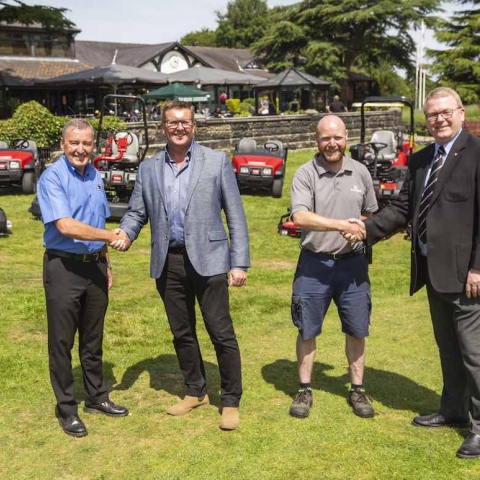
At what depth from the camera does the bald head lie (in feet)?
12.9

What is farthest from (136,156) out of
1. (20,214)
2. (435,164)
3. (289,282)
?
(435,164)

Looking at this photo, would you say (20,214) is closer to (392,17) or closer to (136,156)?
(136,156)

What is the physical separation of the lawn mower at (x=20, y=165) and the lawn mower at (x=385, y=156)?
6.24 m

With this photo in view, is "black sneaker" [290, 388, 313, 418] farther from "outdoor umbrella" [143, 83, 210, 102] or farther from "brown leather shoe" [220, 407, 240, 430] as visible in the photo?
"outdoor umbrella" [143, 83, 210, 102]

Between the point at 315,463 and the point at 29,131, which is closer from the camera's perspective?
the point at 315,463

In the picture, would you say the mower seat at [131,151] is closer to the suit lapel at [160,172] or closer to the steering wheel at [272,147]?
the steering wheel at [272,147]

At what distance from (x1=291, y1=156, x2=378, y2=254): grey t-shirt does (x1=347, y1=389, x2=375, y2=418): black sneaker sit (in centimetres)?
97

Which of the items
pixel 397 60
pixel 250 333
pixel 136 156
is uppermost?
pixel 397 60

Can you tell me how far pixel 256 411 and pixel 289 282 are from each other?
12.2ft

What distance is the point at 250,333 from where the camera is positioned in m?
6.01

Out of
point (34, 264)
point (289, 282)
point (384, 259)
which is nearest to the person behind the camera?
point (289, 282)

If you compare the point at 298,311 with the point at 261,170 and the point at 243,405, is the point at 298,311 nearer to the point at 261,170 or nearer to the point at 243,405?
the point at 243,405

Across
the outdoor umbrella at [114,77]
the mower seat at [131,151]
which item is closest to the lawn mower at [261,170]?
the mower seat at [131,151]

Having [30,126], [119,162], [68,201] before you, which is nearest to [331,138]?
[68,201]
